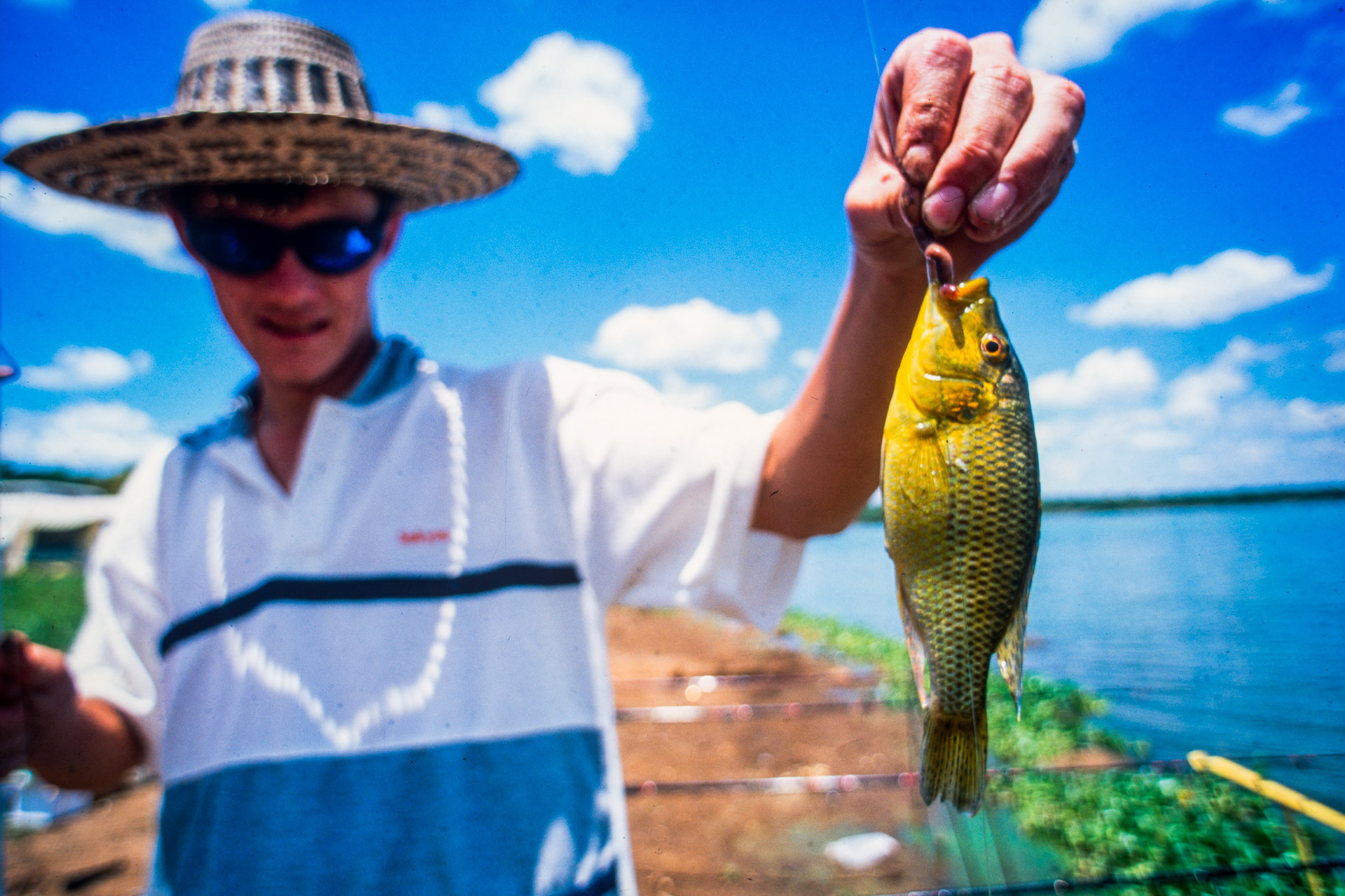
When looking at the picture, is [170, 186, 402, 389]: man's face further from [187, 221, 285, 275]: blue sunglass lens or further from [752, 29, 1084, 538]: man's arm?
[752, 29, 1084, 538]: man's arm

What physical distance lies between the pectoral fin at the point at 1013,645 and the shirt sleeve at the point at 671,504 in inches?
28.1

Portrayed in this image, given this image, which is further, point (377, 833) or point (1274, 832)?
point (1274, 832)

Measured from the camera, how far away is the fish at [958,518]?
1136 mm

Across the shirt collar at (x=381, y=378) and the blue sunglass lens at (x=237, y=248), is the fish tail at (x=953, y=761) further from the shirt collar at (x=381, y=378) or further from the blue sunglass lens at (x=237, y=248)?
the blue sunglass lens at (x=237, y=248)

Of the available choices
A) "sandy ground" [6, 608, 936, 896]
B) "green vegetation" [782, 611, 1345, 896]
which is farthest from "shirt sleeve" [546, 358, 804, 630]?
"green vegetation" [782, 611, 1345, 896]

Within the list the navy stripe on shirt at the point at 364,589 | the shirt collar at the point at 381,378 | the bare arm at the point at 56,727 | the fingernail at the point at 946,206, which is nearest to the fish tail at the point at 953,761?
the fingernail at the point at 946,206

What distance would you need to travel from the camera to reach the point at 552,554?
1978 millimetres

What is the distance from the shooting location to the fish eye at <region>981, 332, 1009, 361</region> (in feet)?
4.12

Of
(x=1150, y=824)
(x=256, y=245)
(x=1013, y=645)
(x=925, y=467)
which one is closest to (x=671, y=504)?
(x=925, y=467)

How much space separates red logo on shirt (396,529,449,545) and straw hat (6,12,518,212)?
1.09 metres

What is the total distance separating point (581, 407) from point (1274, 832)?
7.00 metres

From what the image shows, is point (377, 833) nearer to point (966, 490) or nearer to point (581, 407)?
point (581, 407)

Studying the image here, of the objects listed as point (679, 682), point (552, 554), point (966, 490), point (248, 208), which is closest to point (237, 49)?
point (248, 208)

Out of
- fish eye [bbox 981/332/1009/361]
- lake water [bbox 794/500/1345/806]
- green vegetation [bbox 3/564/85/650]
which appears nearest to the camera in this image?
fish eye [bbox 981/332/1009/361]
